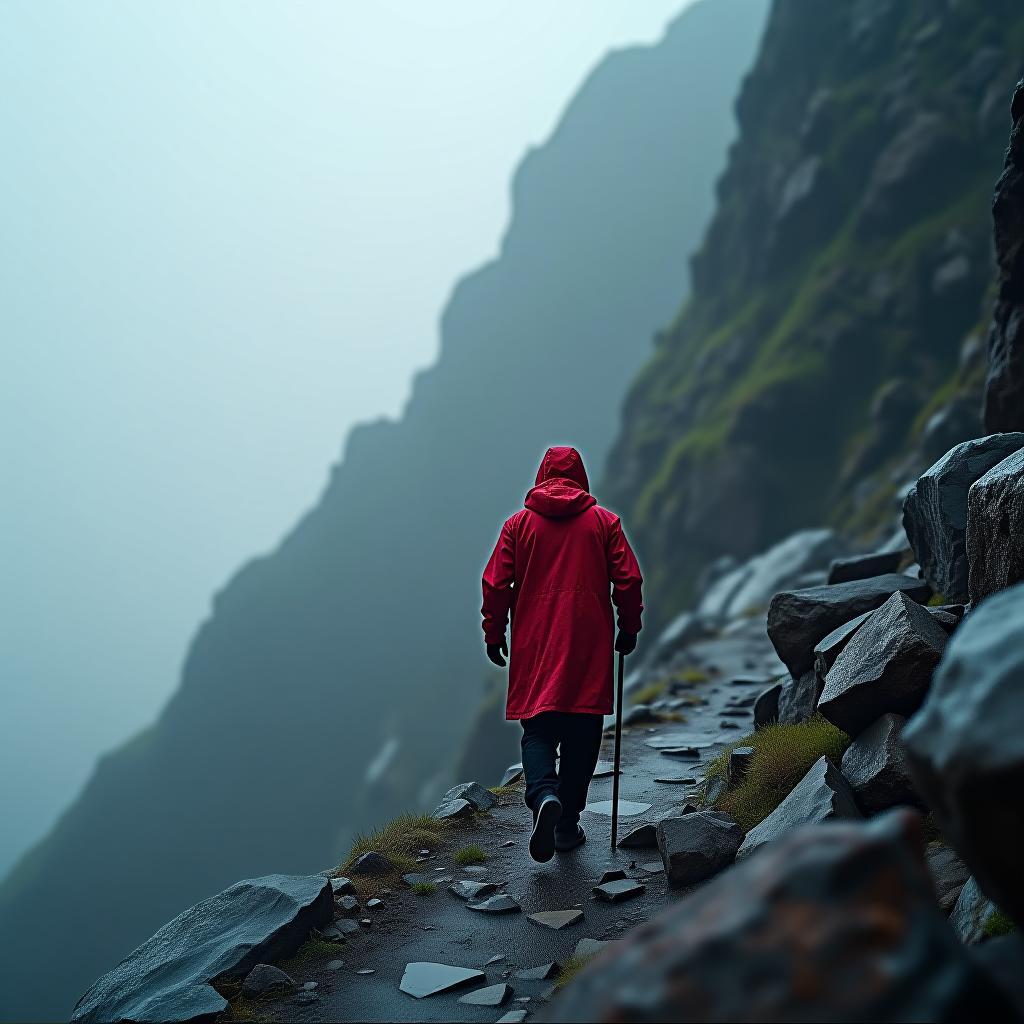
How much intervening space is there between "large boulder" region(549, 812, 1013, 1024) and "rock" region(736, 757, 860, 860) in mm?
3201

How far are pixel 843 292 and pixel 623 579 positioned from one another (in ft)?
182

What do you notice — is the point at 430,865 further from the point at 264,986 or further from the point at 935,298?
the point at 935,298

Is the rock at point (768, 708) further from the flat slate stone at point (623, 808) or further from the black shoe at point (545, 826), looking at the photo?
the black shoe at point (545, 826)

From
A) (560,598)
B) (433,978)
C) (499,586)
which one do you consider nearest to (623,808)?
(560,598)

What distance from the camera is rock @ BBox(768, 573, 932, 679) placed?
861cm

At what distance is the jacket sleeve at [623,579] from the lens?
7.70m

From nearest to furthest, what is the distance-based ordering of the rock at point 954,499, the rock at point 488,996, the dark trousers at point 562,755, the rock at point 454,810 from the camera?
1. the rock at point 488,996
2. the dark trousers at point 562,755
3. the rock at point 954,499
4. the rock at point 454,810

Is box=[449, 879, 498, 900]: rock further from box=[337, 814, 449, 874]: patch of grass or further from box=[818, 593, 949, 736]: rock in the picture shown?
box=[818, 593, 949, 736]: rock

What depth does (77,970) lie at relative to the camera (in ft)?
418

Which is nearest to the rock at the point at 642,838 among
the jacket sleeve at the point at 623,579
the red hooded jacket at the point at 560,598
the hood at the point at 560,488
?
the red hooded jacket at the point at 560,598

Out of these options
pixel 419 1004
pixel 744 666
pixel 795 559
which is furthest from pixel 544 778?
pixel 795 559

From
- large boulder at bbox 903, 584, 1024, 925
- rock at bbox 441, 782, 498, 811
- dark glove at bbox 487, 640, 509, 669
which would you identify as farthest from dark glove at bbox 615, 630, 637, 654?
large boulder at bbox 903, 584, 1024, 925

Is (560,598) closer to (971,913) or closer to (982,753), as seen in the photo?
(971,913)

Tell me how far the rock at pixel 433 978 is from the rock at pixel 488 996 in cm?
15
